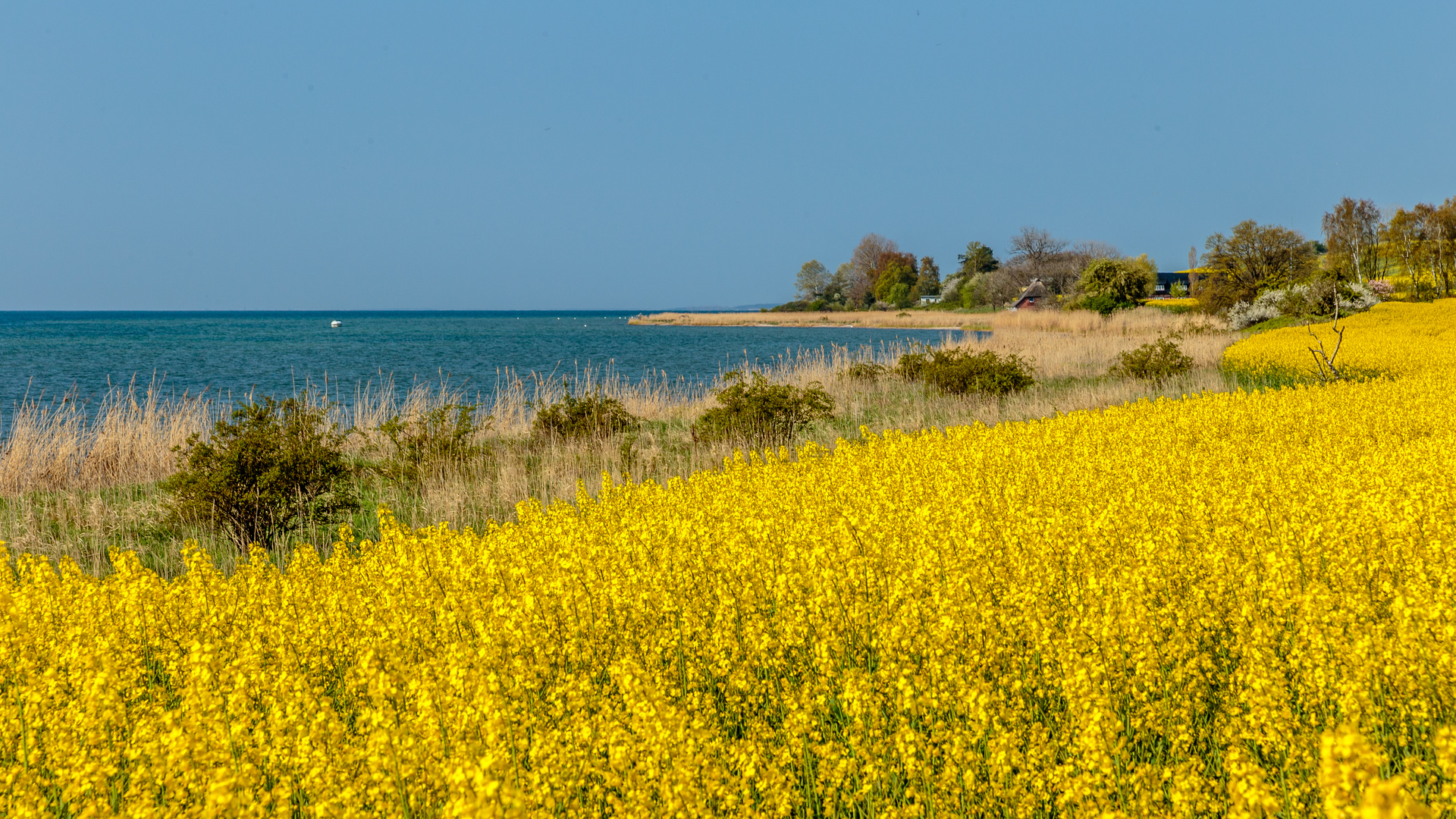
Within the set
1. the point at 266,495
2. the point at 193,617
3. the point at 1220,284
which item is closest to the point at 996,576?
the point at 193,617

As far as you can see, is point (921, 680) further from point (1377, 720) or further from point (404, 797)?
point (404, 797)

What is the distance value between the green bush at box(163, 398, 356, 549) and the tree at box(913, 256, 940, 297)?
8074 cm

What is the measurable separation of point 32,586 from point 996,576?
5.24m

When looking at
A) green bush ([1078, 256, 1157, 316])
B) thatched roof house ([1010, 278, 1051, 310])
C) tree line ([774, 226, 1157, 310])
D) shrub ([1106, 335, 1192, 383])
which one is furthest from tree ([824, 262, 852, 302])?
shrub ([1106, 335, 1192, 383])

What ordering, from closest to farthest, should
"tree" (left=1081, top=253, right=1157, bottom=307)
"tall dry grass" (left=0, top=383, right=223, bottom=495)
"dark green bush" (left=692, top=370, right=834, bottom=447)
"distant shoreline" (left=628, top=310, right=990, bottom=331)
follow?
"tall dry grass" (left=0, top=383, right=223, bottom=495), "dark green bush" (left=692, top=370, right=834, bottom=447), "tree" (left=1081, top=253, right=1157, bottom=307), "distant shoreline" (left=628, top=310, right=990, bottom=331)

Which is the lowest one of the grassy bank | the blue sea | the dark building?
the grassy bank

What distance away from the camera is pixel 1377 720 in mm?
2537

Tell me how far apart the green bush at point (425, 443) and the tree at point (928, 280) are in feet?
256

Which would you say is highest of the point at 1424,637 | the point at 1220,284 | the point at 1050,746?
the point at 1220,284

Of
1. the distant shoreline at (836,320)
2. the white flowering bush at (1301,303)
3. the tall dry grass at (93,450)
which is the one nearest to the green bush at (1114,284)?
the distant shoreline at (836,320)

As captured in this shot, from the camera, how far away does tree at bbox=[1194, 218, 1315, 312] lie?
1703 inches

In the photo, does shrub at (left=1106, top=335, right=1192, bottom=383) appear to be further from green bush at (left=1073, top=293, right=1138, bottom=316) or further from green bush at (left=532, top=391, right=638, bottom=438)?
green bush at (left=1073, top=293, right=1138, bottom=316)

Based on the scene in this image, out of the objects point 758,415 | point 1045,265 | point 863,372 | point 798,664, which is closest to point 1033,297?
point 1045,265

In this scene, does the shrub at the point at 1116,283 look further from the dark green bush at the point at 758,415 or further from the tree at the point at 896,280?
the dark green bush at the point at 758,415
